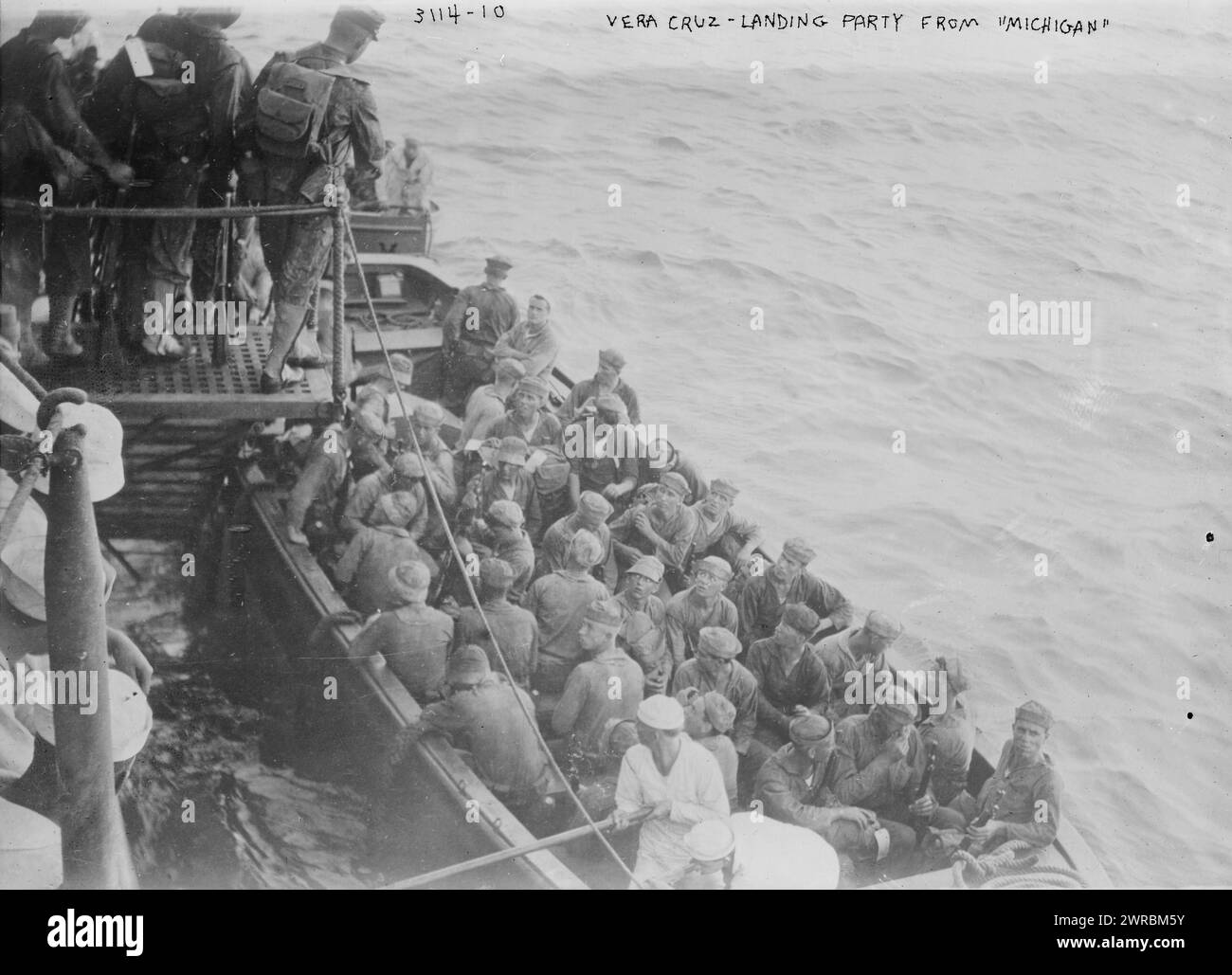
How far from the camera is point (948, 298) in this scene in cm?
627

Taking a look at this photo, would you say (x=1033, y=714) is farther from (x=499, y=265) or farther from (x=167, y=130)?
(x=167, y=130)

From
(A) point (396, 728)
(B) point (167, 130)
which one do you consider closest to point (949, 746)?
(A) point (396, 728)

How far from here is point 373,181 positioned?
6.16m

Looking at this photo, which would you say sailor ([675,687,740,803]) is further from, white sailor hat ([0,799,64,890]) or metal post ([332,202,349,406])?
white sailor hat ([0,799,64,890])

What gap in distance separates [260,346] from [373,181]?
858 mm

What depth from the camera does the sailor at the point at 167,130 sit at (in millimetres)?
5711

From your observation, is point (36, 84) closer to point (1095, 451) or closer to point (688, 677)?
point (688, 677)

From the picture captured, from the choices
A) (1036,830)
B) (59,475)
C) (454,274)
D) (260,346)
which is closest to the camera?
(59,475)

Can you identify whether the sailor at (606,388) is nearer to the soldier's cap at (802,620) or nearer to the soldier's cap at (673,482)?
the soldier's cap at (673,482)

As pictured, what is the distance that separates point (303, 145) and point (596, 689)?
8.03ft

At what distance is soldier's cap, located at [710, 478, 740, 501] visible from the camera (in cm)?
624

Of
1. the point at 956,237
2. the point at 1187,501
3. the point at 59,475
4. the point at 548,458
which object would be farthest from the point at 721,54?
the point at 59,475

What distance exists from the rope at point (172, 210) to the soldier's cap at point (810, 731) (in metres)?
2.72

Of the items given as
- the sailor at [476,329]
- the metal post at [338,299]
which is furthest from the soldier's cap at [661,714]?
the sailor at [476,329]
